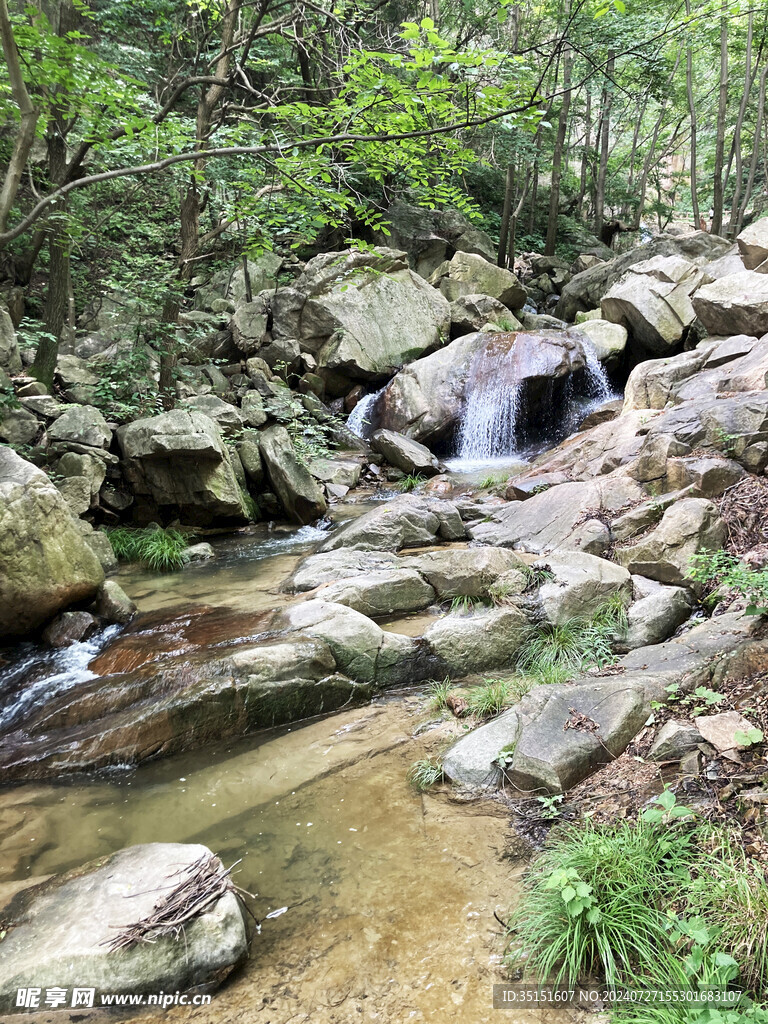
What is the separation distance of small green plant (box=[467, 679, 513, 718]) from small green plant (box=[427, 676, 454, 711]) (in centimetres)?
20

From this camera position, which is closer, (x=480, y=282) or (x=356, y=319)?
(x=356, y=319)

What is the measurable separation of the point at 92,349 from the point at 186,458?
5389mm

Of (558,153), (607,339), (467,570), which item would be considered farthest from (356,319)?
(467,570)

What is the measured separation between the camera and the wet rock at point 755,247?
10.4m

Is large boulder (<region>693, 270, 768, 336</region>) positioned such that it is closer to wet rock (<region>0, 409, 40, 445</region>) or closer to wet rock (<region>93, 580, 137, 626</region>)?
wet rock (<region>93, 580, 137, 626</region>)

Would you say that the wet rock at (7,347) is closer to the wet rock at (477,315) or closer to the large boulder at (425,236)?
the wet rock at (477,315)

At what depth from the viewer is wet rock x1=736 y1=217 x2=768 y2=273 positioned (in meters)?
10.4

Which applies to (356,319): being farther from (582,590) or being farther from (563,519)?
(582,590)

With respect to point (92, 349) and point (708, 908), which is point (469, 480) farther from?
point (708, 908)

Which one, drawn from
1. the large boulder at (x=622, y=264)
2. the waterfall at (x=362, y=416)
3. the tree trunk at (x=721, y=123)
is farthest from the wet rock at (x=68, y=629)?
the tree trunk at (x=721, y=123)

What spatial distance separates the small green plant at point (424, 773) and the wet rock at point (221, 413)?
7.35 m

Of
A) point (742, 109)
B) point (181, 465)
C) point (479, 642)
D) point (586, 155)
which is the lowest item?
point (479, 642)

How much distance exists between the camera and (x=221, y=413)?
34.0 ft

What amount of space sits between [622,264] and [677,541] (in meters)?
14.1
